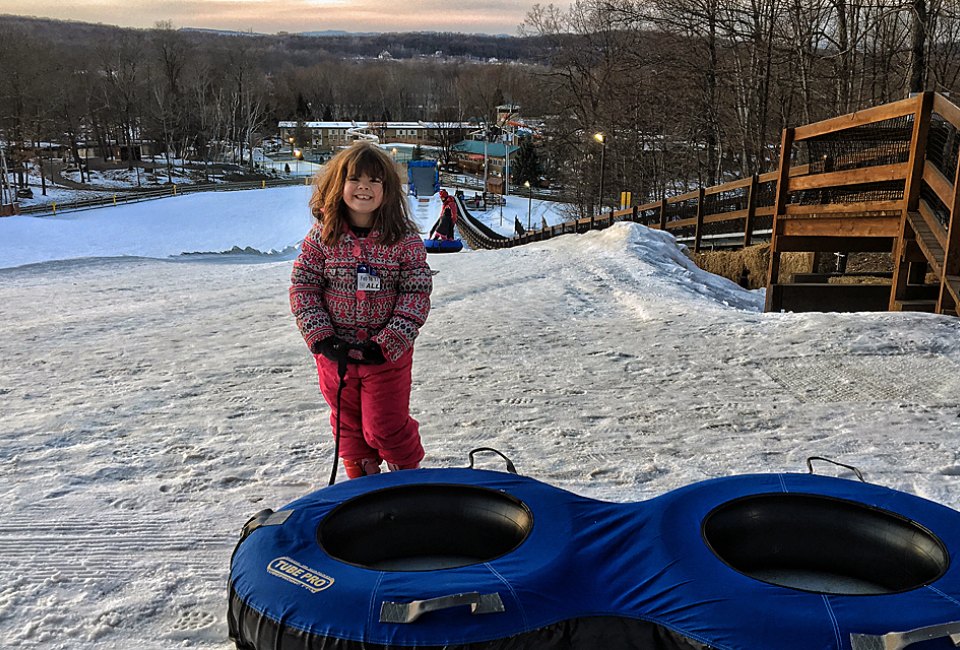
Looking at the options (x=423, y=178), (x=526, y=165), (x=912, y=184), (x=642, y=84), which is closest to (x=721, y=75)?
(x=642, y=84)

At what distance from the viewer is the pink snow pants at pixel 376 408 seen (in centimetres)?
321

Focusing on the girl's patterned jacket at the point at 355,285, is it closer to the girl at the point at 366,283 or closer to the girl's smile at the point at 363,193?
the girl at the point at 366,283

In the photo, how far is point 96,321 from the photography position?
26.0 ft

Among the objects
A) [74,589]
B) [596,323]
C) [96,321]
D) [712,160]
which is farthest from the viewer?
[712,160]

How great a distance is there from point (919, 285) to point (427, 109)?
147258 millimetres

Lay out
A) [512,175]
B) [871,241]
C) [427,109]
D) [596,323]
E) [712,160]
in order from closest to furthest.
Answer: [596,323], [871,241], [712,160], [512,175], [427,109]

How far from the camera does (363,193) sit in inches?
124

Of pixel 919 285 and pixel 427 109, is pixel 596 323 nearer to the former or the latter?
pixel 919 285

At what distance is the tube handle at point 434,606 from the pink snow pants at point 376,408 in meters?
1.45

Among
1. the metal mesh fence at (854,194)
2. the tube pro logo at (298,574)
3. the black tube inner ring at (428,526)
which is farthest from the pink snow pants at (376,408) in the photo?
the metal mesh fence at (854,194)

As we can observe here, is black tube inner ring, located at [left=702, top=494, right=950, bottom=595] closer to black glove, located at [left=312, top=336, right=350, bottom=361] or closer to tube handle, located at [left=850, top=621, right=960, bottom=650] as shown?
tube handle, located at [left=850, top=621, right=960, bottom=650]

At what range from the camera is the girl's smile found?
3.14 metres

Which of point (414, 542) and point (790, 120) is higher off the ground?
point (790, 120)

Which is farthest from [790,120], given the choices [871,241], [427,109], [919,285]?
[427,109]
